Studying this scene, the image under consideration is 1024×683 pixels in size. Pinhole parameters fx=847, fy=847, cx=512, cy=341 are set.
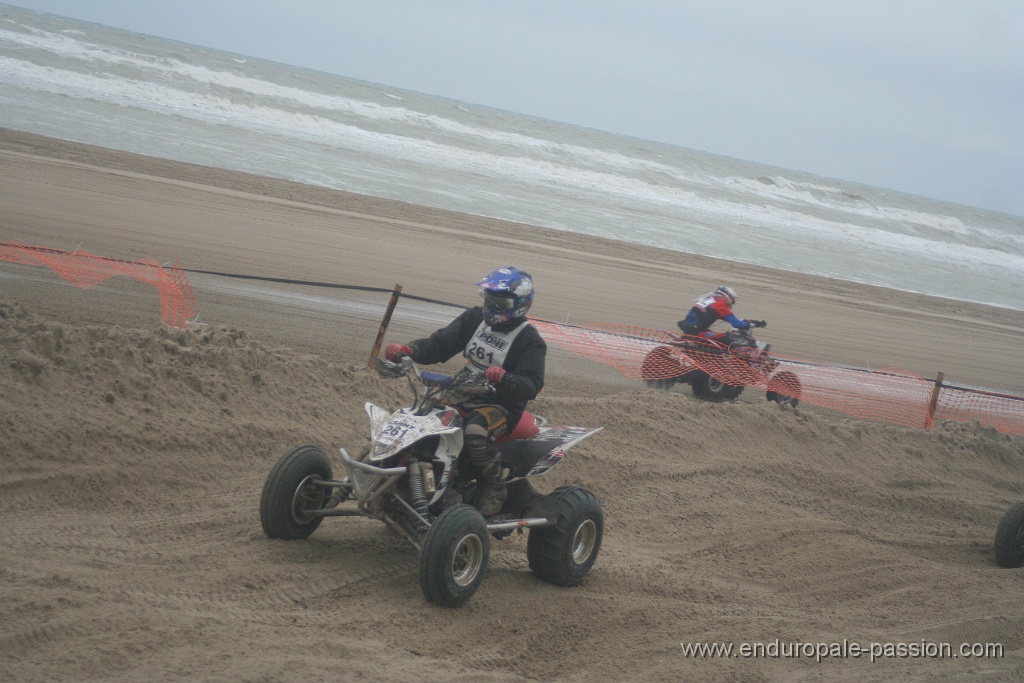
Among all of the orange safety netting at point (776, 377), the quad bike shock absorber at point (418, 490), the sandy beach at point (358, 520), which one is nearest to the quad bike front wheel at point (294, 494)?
the sandy beach at point (358, 520)

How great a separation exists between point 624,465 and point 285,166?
65.2ft

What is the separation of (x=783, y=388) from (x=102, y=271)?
9029 millimetres

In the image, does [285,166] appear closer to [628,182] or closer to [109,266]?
[109,266]

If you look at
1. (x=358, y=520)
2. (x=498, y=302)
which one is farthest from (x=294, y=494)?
(x=498, y=302)

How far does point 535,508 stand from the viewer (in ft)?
18.1

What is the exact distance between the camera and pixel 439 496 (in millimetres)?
5059

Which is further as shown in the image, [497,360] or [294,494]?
[497,360]

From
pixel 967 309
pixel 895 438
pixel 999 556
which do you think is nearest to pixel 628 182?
pixel 967 309

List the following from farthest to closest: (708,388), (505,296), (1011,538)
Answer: (708,388) → (1011,538) → (505,296)

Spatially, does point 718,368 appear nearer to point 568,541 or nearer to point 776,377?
point 776,377

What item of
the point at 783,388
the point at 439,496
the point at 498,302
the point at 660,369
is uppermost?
the point at 498,302

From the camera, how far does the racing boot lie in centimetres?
516

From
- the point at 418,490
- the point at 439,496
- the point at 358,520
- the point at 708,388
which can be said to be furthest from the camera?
the point at 708,388

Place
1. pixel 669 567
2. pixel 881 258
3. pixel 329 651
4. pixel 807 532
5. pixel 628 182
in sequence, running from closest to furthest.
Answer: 1. pixel 329 651
2. pixel 669 567
3. pixel 807 532
4. pixel 881 258
5. pixel 628 182
